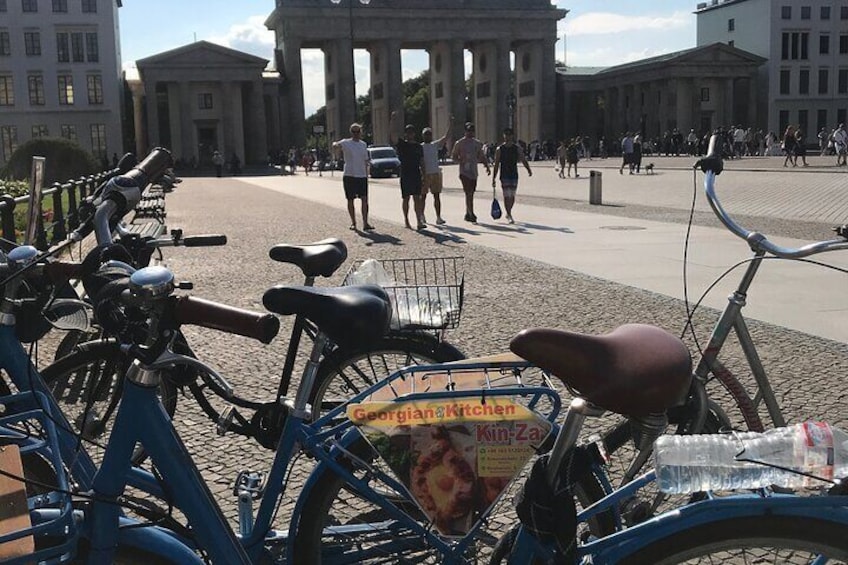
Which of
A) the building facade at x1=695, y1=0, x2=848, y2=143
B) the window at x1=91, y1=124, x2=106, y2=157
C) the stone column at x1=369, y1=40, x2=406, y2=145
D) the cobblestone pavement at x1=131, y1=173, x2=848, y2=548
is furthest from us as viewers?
the building facade at x1=695, y1=0, x2=848, y2=143

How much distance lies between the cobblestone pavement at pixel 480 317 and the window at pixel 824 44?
90873mm

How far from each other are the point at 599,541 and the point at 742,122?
97991 millimetres

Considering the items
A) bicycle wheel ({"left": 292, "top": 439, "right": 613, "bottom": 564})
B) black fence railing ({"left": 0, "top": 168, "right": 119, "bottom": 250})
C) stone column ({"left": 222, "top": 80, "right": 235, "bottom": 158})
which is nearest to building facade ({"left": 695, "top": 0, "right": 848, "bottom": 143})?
stone column ({"left": 222, "top": 80, "right": 235, "bottom": 158})

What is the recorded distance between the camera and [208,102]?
275ft

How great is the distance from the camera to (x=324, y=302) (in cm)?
251

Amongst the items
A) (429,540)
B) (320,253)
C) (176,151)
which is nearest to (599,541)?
(429,540)

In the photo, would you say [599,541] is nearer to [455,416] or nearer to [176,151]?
[455,416]

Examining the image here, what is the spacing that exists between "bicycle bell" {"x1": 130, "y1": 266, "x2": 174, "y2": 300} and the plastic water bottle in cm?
115

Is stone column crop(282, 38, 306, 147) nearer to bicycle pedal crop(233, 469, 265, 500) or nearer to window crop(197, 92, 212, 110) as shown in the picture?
window crop(197, 92, 212, 110)

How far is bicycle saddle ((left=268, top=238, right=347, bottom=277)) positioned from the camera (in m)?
3.54

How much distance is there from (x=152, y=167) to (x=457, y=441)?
6.09ft

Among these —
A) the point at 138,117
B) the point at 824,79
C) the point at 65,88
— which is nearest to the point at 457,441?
the point at 65,88

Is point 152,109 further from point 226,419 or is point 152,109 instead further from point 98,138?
point 226,419

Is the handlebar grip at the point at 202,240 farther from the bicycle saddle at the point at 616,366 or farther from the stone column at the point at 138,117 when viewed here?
the stone column at the point at 138,117
